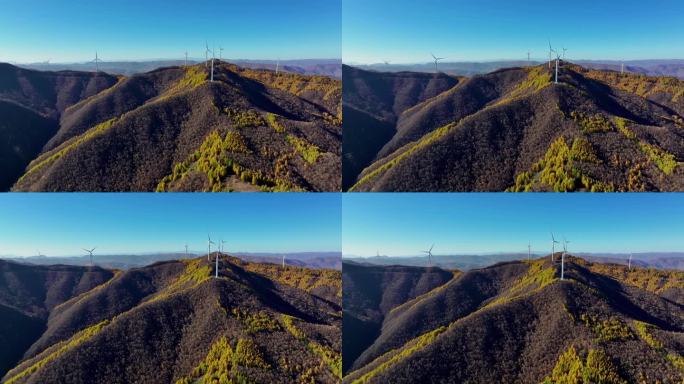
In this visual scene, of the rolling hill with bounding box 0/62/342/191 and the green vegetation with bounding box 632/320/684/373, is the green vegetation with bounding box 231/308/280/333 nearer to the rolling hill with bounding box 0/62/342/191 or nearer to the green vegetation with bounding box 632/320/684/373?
the rolling hill with bounding box 0/62/342/191

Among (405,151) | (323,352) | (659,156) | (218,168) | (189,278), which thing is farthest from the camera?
(189,278)

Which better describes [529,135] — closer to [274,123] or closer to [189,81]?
[274,123]

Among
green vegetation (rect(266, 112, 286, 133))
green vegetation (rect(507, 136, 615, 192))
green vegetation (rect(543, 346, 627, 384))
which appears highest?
green vegetation (rect(266, 112, 286, 133))

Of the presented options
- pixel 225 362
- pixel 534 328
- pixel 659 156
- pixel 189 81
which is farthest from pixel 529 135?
pixel 225 362

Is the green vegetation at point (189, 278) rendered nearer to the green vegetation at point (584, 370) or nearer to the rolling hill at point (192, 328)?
the rolling hill at point (192, 328)

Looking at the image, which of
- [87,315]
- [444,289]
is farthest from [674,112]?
[87,315]

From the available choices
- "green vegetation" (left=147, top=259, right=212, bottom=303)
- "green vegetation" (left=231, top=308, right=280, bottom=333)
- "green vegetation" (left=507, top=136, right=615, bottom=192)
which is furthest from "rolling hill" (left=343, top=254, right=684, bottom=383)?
"green vegetation" (left=147, top=259, right=212, bottom=303)

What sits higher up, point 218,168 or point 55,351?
point 218,168

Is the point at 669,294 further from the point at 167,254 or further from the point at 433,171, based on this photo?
the point at 167,254
